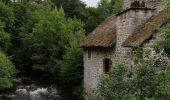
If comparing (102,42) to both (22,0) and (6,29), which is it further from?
(22,0)

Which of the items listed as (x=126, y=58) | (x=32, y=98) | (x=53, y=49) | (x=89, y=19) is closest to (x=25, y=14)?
(x=89, y=19)

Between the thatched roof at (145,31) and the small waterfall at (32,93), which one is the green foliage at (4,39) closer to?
the small waterfall at (32,93)

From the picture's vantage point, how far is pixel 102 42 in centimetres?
2467

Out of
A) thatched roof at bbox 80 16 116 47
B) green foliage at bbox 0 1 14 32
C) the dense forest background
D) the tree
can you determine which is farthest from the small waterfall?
the tree

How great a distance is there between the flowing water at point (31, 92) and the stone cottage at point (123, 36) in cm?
520

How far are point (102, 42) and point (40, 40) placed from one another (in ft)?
55.4

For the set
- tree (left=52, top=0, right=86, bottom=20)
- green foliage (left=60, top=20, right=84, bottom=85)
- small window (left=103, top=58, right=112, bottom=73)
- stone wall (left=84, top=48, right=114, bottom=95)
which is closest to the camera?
small window (left=103, top=58, right=112, bottom=73)

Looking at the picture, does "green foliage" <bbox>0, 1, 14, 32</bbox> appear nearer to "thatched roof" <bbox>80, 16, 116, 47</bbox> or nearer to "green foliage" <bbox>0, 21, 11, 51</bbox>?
"green foliage" <bbox>0, 21, 11, 51</bbox>

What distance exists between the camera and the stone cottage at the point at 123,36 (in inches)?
766

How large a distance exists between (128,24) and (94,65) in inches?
244

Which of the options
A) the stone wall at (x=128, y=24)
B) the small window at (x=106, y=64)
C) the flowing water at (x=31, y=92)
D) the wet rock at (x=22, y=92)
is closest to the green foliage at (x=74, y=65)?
the flowing water at (x=31, y=92)

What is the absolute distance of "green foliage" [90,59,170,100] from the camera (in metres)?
9.43

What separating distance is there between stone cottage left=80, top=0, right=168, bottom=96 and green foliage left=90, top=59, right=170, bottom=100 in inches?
303

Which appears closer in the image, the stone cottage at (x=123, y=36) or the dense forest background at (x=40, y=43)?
the stone cottage at (x=123, y=36)
